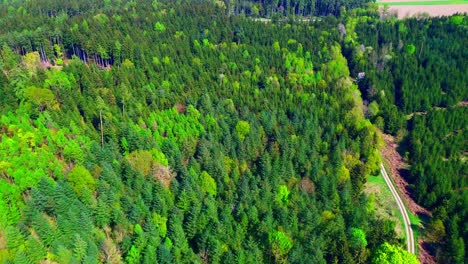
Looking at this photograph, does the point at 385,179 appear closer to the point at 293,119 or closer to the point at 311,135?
the point at 311,135

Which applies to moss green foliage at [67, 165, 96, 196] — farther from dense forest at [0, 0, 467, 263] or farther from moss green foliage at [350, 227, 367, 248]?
moss green foliage at [350, 227, 367, 248]

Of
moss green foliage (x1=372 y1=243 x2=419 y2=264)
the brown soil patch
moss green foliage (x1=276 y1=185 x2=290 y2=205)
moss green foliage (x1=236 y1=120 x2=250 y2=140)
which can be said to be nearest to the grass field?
the brown soil patch

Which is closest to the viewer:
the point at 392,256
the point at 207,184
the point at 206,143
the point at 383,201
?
the point at 392,256

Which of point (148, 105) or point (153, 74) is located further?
point (153, 74)

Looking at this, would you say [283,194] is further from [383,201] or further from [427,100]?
[427,100]

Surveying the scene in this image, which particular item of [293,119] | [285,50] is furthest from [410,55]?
[293,119]

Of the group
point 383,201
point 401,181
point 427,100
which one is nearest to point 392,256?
point 383,201
